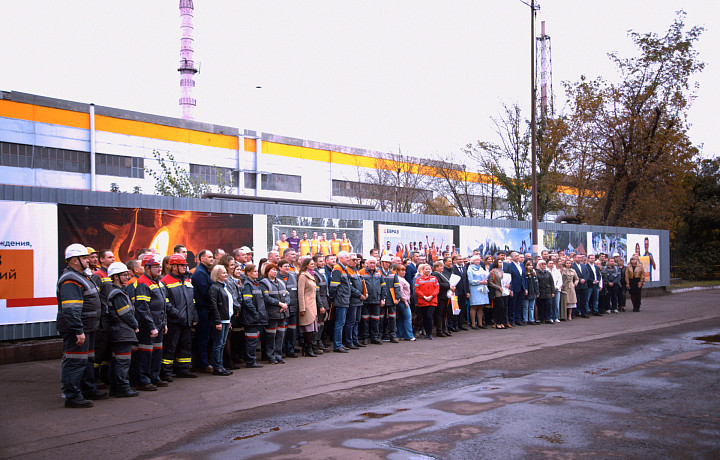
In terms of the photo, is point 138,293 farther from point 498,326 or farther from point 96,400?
point 498,326

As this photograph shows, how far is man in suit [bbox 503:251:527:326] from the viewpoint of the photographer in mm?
17844

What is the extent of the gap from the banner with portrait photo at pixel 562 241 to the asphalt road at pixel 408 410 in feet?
46.0

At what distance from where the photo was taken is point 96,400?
854 centimetres

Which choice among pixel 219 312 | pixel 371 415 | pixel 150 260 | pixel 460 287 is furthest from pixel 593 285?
pixel 150 260

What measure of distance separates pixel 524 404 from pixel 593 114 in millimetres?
33374

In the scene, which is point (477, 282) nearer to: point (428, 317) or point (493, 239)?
point (428, 317)

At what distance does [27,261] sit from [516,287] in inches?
494

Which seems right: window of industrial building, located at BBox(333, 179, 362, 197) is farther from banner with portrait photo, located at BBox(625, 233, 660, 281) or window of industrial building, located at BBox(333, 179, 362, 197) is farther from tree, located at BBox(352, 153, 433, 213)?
banner with portrait photo, located at BBox(625, 233, 660, 281)

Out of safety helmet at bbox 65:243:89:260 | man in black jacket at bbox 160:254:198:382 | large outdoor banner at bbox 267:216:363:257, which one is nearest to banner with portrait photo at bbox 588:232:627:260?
large outdoor banner at bbox 267:216:363:257

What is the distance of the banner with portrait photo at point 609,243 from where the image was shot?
29.1m

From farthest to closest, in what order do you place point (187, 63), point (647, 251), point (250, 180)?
point (187, 63)
point (250, 180)
point (647, 251)

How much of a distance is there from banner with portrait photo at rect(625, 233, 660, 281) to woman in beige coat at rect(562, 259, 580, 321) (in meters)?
12.4

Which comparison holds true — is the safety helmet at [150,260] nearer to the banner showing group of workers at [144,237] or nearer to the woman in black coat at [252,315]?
the woman in black coat at [252,315]

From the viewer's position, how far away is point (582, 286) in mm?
20469
